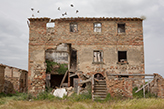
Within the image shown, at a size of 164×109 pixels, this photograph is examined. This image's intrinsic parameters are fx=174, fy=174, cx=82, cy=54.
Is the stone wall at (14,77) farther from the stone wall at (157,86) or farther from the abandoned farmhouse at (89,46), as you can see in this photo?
the stone wall at (157,86)

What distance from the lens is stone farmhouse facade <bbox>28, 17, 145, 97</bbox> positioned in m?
17.3

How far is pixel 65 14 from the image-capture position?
17828mm

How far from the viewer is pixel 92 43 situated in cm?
1761

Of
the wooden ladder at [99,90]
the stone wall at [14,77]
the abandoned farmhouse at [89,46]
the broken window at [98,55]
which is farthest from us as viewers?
the stone wall at [14,77]

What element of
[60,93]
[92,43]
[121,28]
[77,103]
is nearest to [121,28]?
[121,28]

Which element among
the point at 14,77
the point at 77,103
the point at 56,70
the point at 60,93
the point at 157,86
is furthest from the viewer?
the point at 14,77

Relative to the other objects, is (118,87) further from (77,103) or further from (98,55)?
(98,55)

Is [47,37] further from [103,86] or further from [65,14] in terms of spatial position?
[103,86]

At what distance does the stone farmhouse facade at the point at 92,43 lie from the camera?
17.3 metres

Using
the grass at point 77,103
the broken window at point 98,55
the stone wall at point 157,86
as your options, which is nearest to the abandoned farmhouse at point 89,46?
the broken window at point 98,55

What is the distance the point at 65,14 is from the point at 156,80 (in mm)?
10575

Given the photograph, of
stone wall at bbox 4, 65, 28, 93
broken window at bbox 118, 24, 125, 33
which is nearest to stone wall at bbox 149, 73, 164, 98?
broken window at bbox 118, 24, 125, 33

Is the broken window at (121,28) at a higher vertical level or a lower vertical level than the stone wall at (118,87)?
higher

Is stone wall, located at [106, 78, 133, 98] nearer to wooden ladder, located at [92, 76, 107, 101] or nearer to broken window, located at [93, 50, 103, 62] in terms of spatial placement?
wooden ladder, located at [92, 76, 107, 101]
